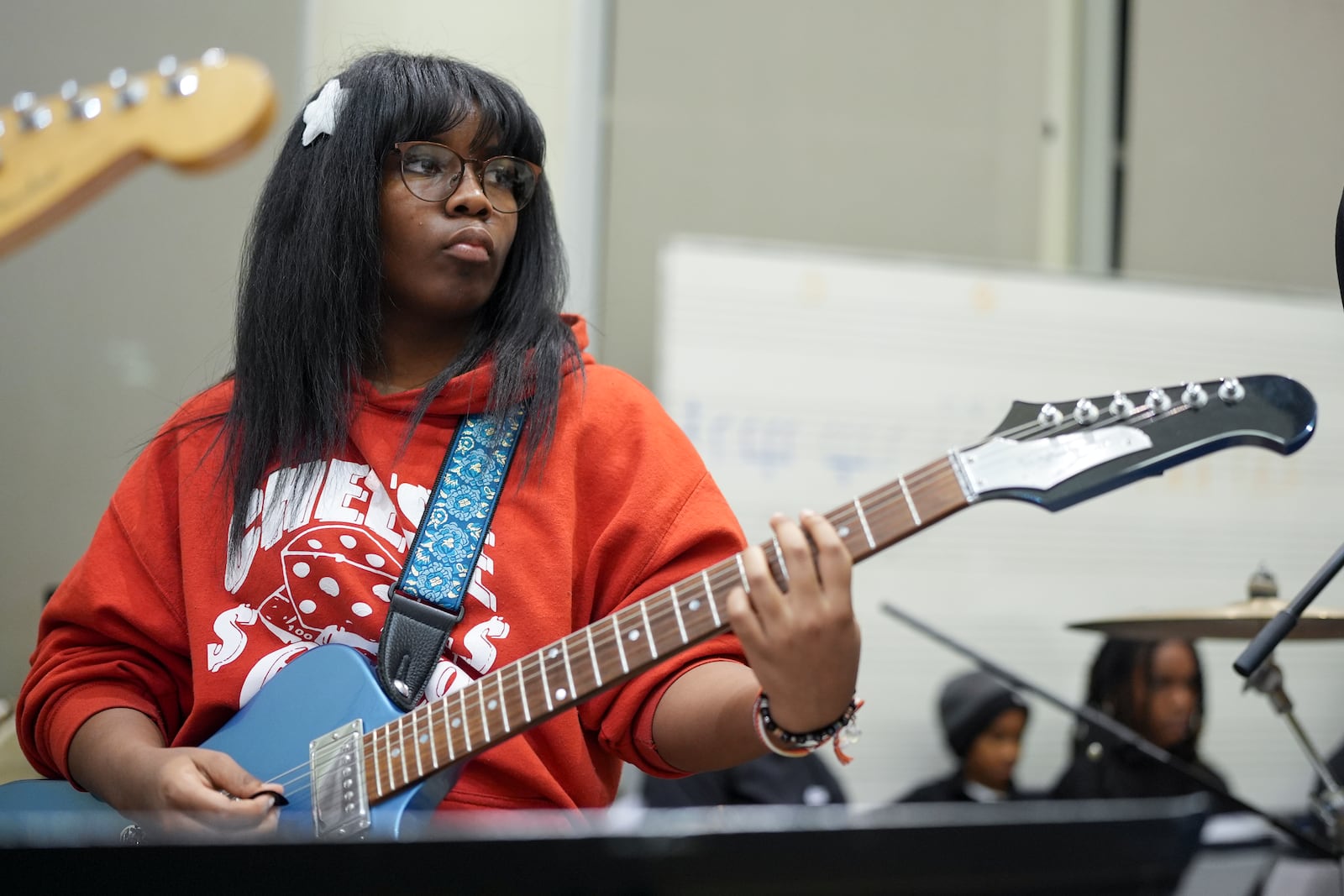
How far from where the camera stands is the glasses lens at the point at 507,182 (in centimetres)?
146

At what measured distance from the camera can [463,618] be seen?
134 centimetres

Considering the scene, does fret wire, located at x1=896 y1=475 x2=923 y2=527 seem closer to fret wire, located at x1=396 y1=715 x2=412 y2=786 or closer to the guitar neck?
the guitar neck

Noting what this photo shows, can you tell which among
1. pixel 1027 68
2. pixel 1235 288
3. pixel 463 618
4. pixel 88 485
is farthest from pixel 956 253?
pixel 463 618

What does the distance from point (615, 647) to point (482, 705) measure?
Answer: 0.15 m

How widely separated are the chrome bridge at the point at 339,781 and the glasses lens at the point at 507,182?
63cm

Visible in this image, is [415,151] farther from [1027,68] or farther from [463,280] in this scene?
[1027,68]

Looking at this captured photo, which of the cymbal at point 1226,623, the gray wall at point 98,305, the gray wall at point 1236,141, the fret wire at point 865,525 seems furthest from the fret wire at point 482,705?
the gray wall at point 1236,141

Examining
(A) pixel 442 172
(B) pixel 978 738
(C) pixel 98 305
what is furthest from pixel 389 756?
(B) pixel 978 738

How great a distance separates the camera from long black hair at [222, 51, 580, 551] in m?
1.44

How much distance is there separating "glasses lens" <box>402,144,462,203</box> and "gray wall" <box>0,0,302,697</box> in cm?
158

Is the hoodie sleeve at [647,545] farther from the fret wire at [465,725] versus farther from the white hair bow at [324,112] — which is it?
the white hair bow at [324,112]

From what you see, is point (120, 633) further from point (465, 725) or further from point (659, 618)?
point (659, 618)

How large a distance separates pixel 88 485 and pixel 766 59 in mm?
2209

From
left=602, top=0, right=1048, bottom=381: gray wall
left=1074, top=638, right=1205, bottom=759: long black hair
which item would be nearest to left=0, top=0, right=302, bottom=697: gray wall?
left=602, top=0, right=1048, bottom=381: gray wall
